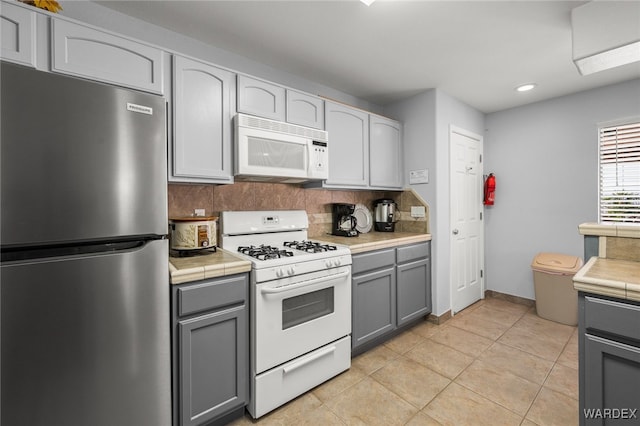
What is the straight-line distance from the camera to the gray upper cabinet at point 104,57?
1335 millimetres

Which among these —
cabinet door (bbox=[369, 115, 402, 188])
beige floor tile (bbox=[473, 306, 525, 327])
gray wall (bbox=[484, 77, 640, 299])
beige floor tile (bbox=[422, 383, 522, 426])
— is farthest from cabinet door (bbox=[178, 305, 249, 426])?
gray wall (bbox=[484, 77, 640, 299])

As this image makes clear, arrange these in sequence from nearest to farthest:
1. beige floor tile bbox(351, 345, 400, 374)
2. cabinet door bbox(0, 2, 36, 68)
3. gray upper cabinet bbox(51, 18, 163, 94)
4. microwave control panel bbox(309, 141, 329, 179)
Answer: cabinet door bbox(0, 2, 36, 68)
gray upper cabinet bbox(51, 18, 163, 94)
beige floor tile bbox(351, 345, 400, 374)
microwave control panel bbox(309, 141, 329, 179)

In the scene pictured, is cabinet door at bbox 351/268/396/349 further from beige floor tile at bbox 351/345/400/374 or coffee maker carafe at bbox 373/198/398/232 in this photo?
coffee maker carafe at bbox 373/198/398/232

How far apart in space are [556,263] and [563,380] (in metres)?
1.46

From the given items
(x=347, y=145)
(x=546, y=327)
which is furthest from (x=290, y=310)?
(x=546, y=327)

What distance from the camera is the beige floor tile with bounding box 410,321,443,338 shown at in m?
2.74

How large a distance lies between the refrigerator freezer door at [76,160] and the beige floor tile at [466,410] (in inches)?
73.6

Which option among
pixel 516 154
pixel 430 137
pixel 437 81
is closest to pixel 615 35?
pixel 437 81

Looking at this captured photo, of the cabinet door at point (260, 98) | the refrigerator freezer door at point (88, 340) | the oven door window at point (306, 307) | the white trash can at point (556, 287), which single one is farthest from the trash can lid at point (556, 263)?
the refrigerator freezer door at point (88, 340)

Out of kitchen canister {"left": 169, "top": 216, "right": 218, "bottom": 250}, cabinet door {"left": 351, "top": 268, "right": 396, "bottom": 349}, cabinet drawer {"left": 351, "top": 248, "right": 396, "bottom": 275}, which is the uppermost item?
kitchen canister {"left": 169, "top": 216, "right": 218, "bottom": 250}

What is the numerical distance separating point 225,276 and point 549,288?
336 centimetres

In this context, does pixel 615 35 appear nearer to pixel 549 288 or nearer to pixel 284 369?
pixel 549 288

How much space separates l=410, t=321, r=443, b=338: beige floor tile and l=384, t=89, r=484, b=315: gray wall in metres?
0.14

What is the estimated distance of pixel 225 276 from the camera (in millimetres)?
1549
